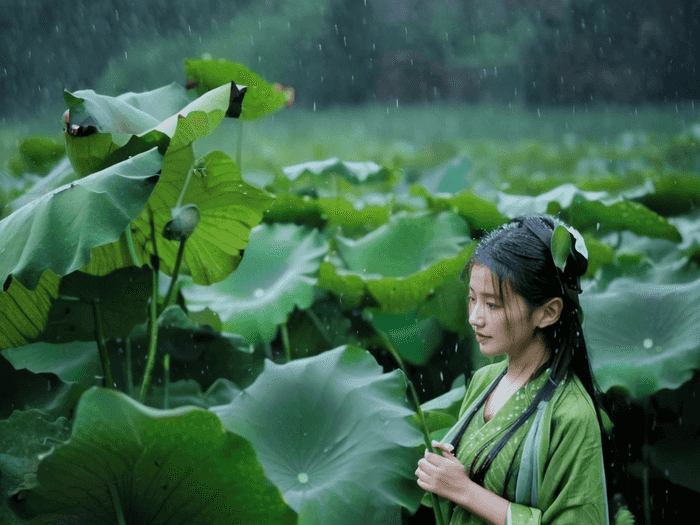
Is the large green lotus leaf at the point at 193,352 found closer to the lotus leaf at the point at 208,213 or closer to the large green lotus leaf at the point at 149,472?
the lotus leaf at the point at 208,213

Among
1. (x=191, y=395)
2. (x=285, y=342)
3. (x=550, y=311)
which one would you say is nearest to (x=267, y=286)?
(x=285, y=342)

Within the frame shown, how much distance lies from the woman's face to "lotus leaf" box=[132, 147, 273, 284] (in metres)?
0.51

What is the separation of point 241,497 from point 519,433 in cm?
33

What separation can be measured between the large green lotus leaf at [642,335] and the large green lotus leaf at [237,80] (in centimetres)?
78

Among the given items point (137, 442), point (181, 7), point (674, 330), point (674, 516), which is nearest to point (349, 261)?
point (674, 330)

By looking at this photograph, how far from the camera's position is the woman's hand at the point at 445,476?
707 millimetres

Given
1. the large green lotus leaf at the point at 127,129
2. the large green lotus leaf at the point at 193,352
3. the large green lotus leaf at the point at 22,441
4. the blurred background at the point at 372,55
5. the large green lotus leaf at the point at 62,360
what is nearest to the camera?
the large green lotus leaf at the point at 127,129

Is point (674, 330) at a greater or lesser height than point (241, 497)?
lesser

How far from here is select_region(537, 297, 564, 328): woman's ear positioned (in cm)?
72

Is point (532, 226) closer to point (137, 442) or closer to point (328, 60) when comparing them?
point (137, 442)

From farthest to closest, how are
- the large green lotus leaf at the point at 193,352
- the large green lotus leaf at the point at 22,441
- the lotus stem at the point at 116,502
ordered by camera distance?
the large green lotus leaf at the point at 193,352
the large green lotus leaf at the point at 22,441
the lotus stem at the point at 116,502

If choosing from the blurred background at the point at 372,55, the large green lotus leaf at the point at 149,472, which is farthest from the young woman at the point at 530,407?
the blurred background at the point at 372,55

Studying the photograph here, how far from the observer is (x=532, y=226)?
0.73 meters

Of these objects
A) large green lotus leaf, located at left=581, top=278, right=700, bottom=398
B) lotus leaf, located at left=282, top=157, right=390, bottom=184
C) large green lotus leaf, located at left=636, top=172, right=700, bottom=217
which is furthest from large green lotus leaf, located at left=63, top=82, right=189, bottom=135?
large green lotus leaf, located at left=636, top=172, right=700, bottom=217
